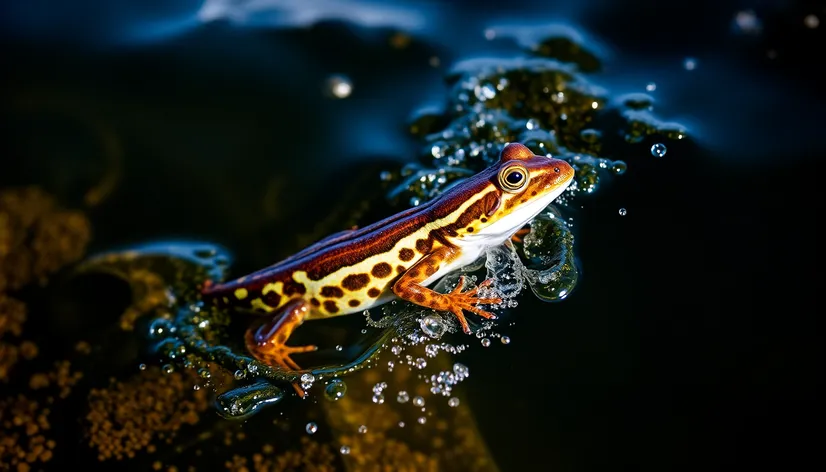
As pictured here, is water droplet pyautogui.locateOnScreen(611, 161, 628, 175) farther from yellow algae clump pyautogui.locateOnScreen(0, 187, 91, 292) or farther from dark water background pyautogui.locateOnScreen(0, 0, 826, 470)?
yellow algae clump pyautogui.locateOnScreen(0, 187, 91, 292)

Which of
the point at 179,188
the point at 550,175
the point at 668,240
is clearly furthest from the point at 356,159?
the point at 668,240

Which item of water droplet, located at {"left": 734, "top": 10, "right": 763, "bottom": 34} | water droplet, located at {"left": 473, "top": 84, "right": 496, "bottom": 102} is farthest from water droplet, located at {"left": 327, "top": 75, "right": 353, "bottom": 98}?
water droplet, located at {"left": 734, "top": 10, "right": 763, "bottom": 34}

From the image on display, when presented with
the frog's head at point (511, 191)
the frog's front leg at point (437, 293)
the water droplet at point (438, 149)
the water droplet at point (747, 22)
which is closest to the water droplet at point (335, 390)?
the frog's front leg at point (437, 293)

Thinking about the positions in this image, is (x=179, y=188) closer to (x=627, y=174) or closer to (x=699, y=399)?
(x=627, y=174)

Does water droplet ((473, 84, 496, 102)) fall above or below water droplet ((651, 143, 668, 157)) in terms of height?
above

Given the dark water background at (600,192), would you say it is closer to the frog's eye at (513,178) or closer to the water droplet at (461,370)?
the water droplet at (461,370)

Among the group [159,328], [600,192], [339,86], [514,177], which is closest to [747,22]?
[600,192]
